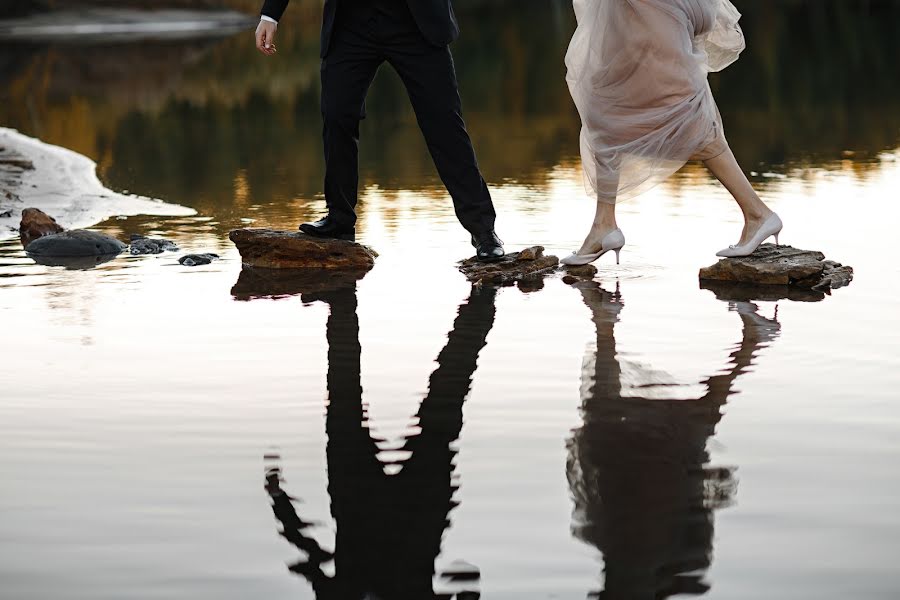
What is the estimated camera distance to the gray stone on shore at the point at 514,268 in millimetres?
6016

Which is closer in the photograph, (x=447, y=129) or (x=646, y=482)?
(x=646, y=482)

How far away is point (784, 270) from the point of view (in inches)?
228

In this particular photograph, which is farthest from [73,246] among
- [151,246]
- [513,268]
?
[513,268]

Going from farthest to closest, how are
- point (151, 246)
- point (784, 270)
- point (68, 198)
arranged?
1. point (68, 198)
2. point (151, 246)
3. point (784, 270)

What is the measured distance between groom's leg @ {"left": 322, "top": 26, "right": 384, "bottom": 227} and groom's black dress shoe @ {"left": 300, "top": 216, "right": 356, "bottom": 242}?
5 cm

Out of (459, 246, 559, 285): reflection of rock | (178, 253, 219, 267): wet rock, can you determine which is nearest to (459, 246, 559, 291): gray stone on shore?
(459, 246, 559, 285): reflection of rock

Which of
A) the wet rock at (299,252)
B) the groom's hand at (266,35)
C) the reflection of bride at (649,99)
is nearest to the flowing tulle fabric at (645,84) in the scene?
the reflection of bride at (649,99)

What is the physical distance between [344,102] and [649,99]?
1240mm

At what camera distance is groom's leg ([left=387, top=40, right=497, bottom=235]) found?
20.2ft

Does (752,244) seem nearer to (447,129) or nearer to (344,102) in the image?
(447,129)

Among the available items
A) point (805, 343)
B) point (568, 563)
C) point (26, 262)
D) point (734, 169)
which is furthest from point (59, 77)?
point (568, 563)

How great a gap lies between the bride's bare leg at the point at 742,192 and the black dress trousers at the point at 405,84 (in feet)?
3.05

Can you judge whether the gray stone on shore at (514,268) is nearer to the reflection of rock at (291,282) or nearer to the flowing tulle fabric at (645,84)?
the flowing tulle fabric at (645,84)

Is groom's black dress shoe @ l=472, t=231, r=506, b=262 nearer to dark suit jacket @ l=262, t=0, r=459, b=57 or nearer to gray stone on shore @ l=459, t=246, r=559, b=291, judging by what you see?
gray stone on shore @ l=459, t=246, r=559, b=291
